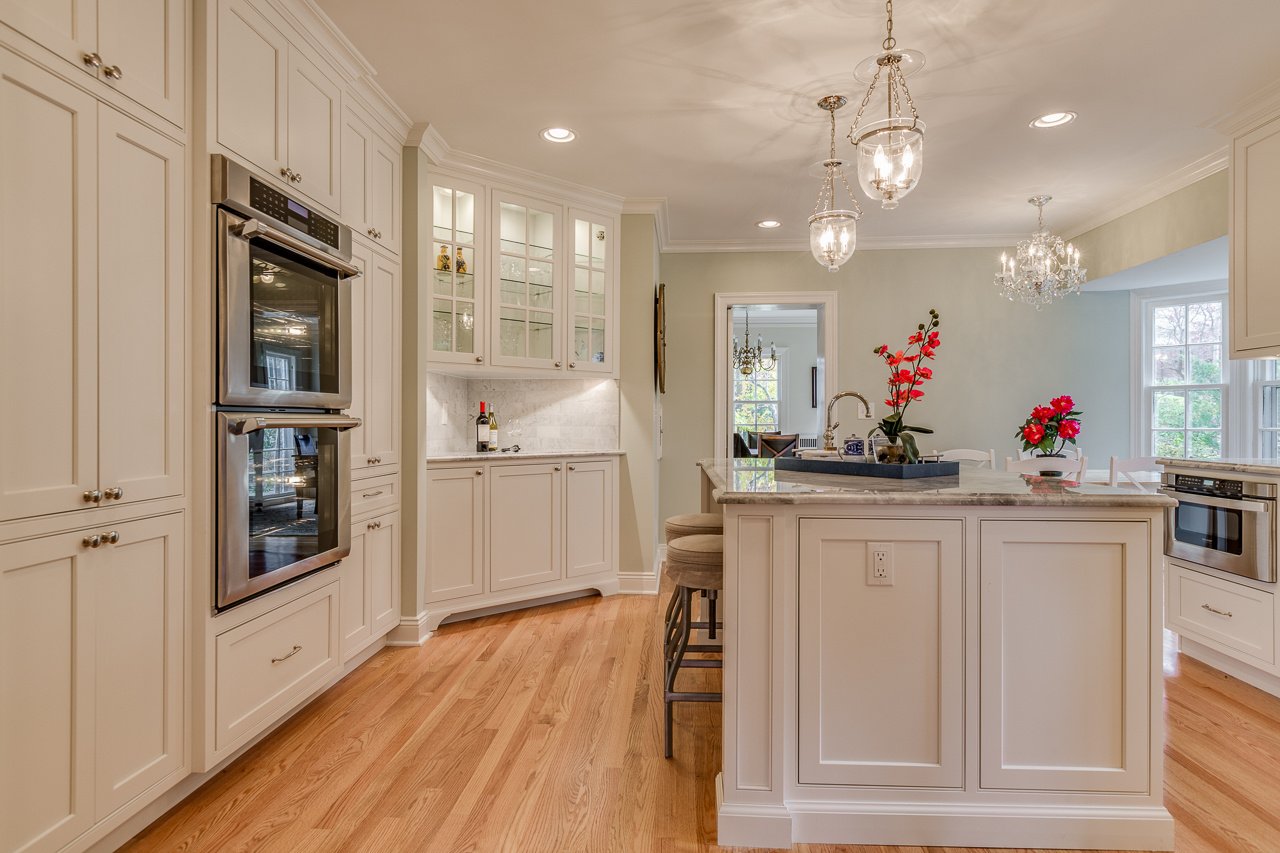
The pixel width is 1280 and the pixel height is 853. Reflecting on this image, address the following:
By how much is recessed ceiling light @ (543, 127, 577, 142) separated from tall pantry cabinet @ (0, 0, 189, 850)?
67.7 inches

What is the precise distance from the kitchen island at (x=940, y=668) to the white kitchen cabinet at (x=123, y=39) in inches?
72.6

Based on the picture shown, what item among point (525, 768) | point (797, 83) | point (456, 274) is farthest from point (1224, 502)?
point (456, 274)

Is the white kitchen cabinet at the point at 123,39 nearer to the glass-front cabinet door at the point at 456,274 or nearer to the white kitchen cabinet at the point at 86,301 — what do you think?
the white kitchen cabinet at the point at 86,301

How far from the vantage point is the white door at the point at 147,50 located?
1.61 meters

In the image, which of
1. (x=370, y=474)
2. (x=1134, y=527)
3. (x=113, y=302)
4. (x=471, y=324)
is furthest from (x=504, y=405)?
(x=1134, y=527)

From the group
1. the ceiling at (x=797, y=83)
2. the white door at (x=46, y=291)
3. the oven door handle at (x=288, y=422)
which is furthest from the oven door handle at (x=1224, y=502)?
the white door at (x=46, y=291)

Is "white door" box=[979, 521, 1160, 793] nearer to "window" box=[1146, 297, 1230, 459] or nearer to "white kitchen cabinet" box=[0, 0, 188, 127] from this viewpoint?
"white kitchen cabinet" box=[0, 0, 188, 127]

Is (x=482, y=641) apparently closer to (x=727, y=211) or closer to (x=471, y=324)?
(x=471, y=324)

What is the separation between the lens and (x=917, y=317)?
530 centimetres

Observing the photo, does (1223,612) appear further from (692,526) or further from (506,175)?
(506,175)

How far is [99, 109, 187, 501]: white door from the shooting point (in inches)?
63.1

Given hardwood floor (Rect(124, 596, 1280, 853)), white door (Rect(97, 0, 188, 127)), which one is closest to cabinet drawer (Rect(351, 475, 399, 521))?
hardwood floor (Rect(124, 596, 1280, 853))

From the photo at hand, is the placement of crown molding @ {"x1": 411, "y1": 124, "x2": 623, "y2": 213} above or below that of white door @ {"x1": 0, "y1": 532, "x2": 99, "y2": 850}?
above

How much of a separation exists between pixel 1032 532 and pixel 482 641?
264 centimetres
